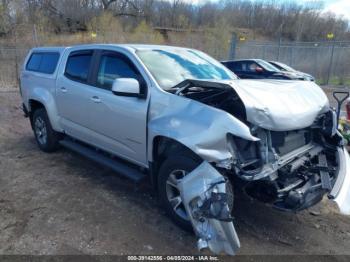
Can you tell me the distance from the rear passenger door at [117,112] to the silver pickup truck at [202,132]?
0.01 m

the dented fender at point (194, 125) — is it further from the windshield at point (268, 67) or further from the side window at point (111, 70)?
the windshield at point (268, 67)

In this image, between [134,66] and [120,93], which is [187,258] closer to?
[120,93]

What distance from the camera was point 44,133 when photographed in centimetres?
571

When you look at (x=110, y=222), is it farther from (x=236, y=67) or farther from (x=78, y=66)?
(x=236, y=67)

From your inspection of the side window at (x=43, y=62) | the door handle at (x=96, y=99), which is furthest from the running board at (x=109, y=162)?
the side window at (x=43, y=62)

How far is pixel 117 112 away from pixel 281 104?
189 centimetres

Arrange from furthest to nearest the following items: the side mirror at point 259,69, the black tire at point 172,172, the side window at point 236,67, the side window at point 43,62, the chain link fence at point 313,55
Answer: the chain link fence at point 313,55, the side window at point 236,67, the side mirror at point 259,69, the side window at point 43,62, the black tire at point 172,172

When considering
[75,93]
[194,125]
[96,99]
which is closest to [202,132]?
[194,125]

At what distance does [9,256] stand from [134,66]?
91.3 inches

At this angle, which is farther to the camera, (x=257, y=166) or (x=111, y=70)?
(x=111, y=70)

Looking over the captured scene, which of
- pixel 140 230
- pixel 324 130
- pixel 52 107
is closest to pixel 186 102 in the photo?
pixel 140 230

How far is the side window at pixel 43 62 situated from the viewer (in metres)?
5.36

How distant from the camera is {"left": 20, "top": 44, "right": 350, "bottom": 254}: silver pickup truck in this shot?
271 cm

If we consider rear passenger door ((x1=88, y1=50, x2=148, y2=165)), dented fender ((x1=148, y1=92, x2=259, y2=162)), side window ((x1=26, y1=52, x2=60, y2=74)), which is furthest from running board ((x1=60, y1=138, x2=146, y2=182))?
side window ((x1=26, y1=52, x2=60, y2=74))
